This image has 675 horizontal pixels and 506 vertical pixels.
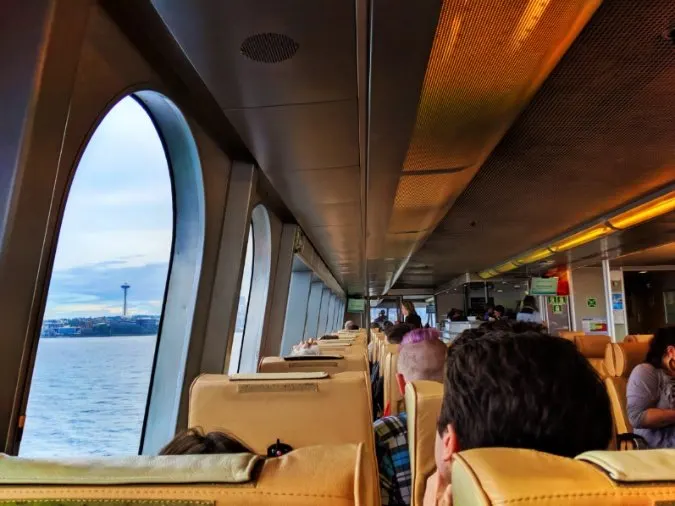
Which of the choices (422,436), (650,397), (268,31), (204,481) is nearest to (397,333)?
(650,397)

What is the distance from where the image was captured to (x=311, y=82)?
2.56 m

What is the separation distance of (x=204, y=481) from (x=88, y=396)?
8.58 ft

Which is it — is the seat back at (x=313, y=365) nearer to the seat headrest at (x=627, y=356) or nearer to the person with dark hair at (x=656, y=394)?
the person with dark hair at (x=656, y=394)

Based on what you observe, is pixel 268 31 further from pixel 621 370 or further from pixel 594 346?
pixel 594 346

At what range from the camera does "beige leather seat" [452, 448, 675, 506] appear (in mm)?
577

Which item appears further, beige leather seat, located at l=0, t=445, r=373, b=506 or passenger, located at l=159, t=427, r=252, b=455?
passenger, located at l=159, t=427, r=252, b=455

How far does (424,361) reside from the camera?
2711mm

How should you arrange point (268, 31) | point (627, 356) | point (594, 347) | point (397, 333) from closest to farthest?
point (268, 31) → point (627, 356) → point (594, 347) → point (397, 333)

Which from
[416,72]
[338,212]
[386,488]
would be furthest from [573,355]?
[338,212]

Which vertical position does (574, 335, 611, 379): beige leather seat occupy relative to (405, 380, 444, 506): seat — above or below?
above

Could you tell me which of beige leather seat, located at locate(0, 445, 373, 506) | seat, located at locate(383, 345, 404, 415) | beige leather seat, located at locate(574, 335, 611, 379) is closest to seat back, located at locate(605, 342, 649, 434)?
beige leather seat, located at locate(574, 335, 611, 379)

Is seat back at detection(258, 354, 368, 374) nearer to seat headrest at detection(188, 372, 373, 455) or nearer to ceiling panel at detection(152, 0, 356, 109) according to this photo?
seat headrest at detection(188, 372, 373, 455)

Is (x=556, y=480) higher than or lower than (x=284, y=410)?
higher

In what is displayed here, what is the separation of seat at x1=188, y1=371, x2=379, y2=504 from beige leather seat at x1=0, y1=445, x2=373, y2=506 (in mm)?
1418
